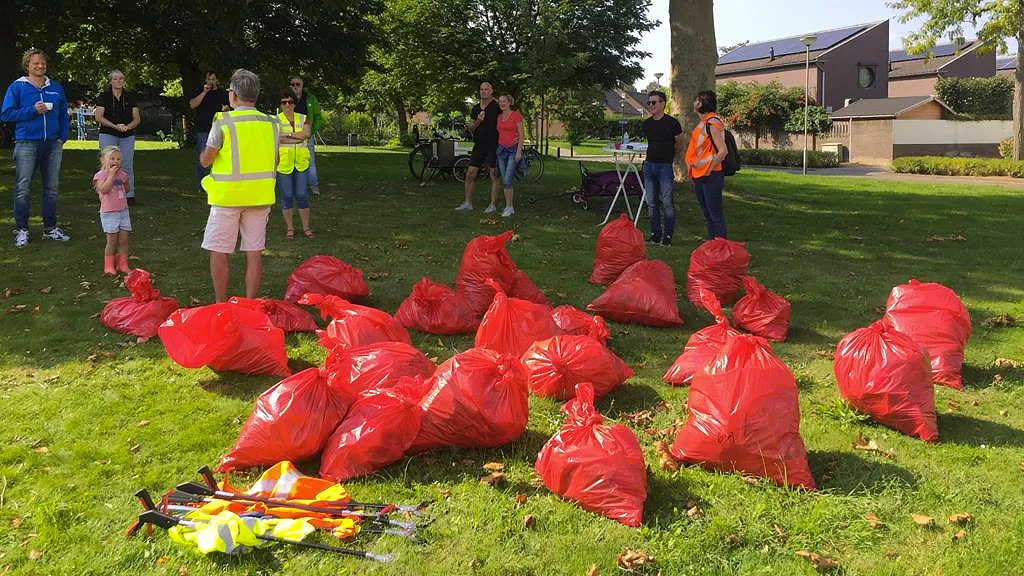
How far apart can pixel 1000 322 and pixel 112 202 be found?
7131 millimetres

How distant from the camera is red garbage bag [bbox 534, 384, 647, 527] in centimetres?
308

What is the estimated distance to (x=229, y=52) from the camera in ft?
49.4

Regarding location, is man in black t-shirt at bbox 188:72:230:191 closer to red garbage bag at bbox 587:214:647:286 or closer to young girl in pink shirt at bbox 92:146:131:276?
young girl in pink shirt at bbox 92:146:131:276

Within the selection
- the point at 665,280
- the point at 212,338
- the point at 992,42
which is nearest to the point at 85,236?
the point at 212,338

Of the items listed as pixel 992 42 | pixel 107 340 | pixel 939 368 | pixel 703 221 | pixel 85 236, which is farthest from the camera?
pixel 992 42

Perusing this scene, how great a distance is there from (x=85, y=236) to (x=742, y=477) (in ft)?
25.2

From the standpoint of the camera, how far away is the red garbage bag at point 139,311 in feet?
17.5

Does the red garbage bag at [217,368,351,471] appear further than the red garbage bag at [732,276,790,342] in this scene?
No

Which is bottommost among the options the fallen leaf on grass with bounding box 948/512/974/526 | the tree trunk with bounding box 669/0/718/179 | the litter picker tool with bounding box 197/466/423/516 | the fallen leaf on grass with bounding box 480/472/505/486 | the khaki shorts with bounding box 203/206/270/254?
the fallen leaf on grass with bounding box 948/512/974/526

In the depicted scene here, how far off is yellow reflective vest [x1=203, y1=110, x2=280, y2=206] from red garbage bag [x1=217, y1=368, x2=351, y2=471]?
2251 mm

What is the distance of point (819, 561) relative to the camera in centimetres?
283

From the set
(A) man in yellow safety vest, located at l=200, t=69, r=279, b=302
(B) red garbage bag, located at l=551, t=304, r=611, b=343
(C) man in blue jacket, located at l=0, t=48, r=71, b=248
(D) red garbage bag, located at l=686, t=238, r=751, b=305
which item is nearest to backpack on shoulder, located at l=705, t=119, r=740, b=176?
(D) red garbage bag, located at l=686, t=238, r=751, b=305

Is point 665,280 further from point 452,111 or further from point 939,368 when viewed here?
point 452,111

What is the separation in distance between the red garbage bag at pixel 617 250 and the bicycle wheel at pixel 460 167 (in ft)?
26.7
